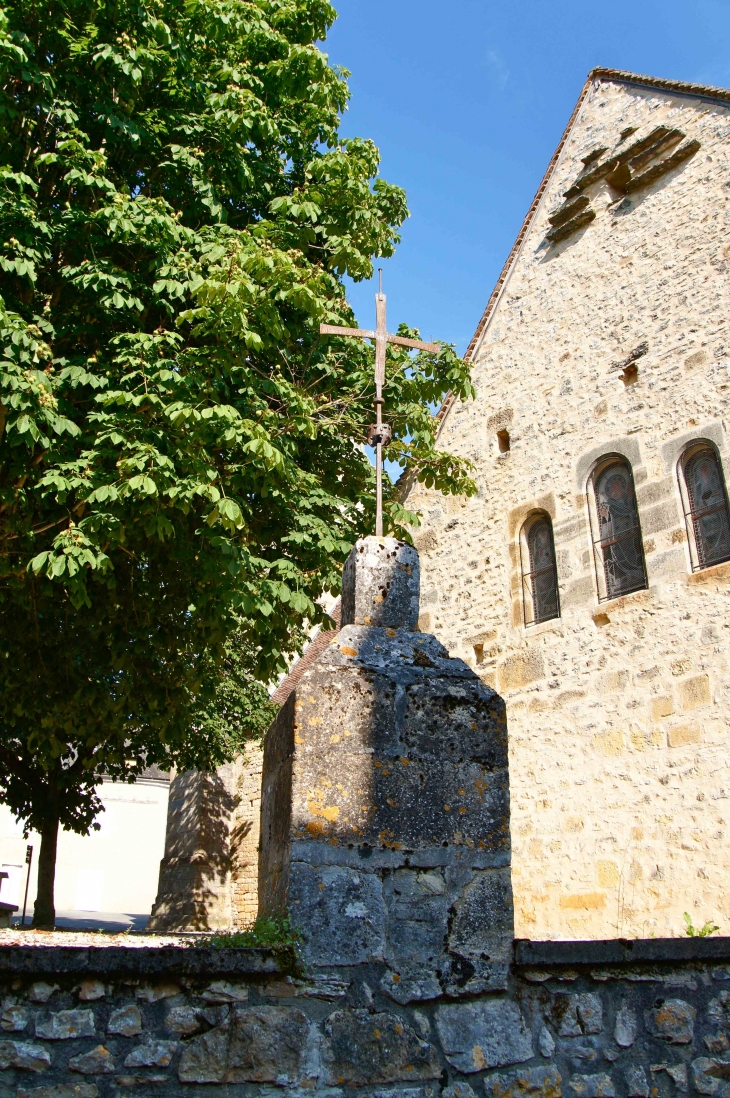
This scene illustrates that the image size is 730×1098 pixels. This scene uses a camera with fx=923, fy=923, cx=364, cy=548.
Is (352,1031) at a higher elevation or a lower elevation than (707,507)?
lower

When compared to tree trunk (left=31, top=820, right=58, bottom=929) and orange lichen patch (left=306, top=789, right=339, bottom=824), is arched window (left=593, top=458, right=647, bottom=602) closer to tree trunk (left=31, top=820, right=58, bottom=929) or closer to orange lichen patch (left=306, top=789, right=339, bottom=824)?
orange lichen patch (left=306, top=789, right=339, bottom=824)

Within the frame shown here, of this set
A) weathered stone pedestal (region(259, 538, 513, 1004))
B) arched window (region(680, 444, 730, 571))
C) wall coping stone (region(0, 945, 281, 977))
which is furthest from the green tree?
wall coping stone (region(0, 945, 281, 977))

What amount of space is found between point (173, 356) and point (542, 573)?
5.07 m

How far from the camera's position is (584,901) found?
326 inches

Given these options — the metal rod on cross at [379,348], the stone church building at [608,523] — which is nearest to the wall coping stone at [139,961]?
the metal rod on cross at [379,348]

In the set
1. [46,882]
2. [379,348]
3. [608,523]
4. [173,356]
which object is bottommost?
[46,882]

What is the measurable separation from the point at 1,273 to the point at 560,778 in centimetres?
639

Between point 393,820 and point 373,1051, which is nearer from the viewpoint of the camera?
point 373,1051

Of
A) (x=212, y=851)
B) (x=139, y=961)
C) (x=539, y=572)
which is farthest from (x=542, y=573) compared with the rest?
(x=212, y=851)

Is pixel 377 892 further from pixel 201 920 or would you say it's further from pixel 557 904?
pixel 201 920

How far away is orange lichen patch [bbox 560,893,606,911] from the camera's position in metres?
8.14

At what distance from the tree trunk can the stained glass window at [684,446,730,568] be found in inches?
354

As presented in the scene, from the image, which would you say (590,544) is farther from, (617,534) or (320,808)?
(320,808)

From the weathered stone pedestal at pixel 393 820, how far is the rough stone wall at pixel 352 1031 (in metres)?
0.10
